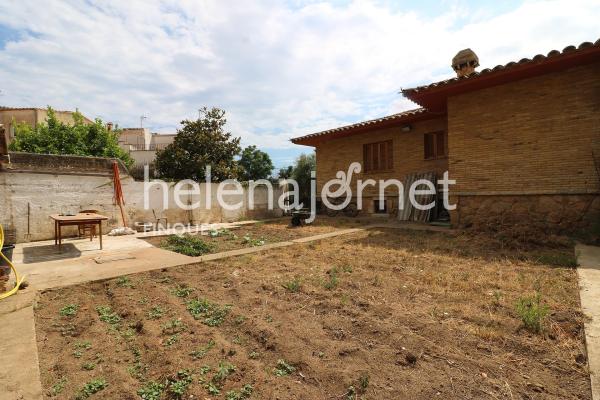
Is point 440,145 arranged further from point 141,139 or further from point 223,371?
point 141,139

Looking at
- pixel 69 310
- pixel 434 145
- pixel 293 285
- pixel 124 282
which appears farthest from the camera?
pixel 434 145

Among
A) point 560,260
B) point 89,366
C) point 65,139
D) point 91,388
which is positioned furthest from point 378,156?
point 65,139

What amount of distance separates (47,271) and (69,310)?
2201mm

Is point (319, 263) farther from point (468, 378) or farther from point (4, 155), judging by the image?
point (4, 155)

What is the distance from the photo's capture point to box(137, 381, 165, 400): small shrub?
6.45ft

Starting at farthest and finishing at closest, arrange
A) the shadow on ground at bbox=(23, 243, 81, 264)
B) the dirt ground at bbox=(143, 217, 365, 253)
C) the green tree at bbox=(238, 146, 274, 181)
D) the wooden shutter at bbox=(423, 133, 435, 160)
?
1. the green tree at bbox=(238, 146, 274, 181)
2. the wooden shutter at bbox=(423, 133, 435, 160)
3. the dirt ground at bbox=(143, 217, 365, 253)
4. the shadow on ground at bbox=(23, 243, 81, 264)

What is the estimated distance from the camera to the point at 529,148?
7.71m

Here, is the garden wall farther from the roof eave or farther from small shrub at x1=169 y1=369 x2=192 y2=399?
the roof eave

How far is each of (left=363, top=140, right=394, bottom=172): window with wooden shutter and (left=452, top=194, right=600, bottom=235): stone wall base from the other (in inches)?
177

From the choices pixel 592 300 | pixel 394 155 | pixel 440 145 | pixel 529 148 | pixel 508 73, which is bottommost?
pixel 592 300

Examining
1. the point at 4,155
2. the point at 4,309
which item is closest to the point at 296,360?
the point at 4,309

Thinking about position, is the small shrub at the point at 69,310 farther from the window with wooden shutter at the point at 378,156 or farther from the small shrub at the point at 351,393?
the window with wooden shutter at the point at 378,156

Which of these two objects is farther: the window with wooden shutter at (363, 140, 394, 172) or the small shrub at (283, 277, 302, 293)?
the window with wooden shutter at (363, 140, 394, 172)

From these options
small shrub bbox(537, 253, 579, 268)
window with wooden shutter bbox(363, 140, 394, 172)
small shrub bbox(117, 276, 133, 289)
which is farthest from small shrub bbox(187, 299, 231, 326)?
window with wooden shutter bbox(363, 140, 394, 172)
